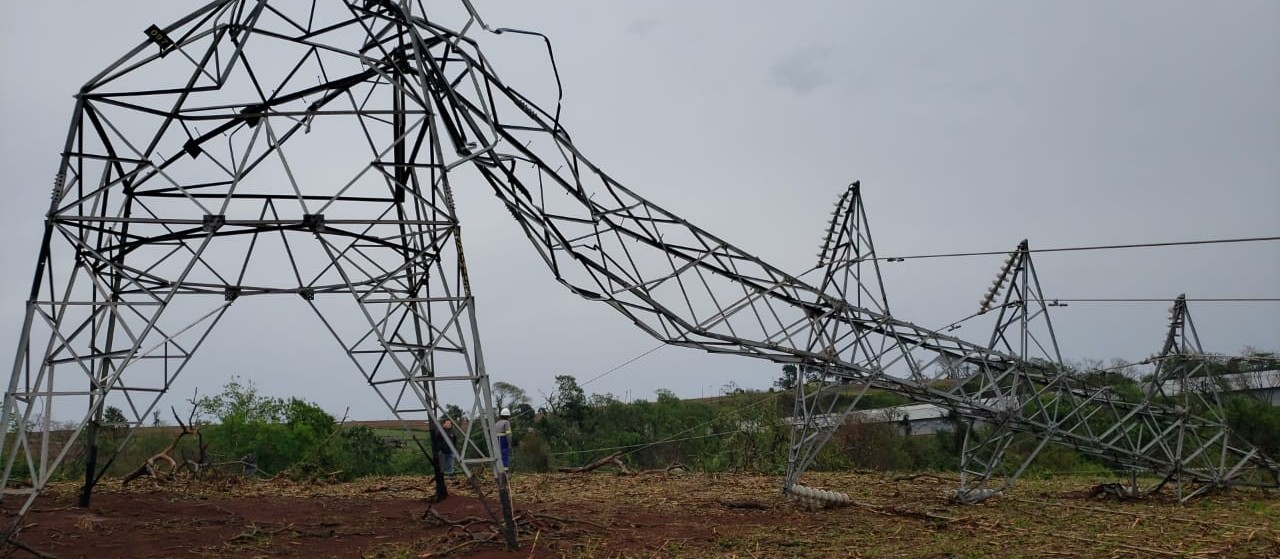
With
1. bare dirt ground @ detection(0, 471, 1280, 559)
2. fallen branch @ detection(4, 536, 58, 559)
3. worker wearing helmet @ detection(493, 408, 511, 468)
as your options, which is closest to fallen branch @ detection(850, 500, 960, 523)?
bare dirt ground @ detection(0, 471, 1280, 559)

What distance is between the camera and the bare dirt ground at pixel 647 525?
1127cm

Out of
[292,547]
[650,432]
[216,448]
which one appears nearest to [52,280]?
[292,547]

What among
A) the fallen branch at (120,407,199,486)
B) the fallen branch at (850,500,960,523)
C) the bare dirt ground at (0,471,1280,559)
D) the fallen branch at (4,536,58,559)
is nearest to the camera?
the fallen branch at (4,536,58,559)

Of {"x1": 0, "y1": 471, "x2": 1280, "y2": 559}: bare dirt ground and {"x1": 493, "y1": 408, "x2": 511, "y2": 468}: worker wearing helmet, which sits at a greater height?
{"x1": 493, "y1": 408, "x2": 511, "y2": 468}: worker wearing helmet

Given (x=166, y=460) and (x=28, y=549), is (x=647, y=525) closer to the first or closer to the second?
(x=28, y=549)

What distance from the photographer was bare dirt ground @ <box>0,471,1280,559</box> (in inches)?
444

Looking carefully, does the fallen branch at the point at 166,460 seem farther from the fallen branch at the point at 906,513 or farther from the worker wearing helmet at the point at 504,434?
the fallen branch at the point at 906,513

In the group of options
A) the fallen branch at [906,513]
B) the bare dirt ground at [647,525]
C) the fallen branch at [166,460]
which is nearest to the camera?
the bare dirt ground at [647,525]

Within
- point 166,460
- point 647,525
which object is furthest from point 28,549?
point 166,460

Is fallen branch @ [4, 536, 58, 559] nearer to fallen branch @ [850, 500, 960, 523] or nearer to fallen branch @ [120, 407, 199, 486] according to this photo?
fallen branch @ [120, 407, 199, 486]

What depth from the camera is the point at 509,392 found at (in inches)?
1699

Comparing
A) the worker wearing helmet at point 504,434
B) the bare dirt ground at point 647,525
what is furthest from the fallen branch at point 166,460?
the worker wearing helmet at point 504,434

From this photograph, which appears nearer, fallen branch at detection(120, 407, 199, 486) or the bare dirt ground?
the bare dirt ground

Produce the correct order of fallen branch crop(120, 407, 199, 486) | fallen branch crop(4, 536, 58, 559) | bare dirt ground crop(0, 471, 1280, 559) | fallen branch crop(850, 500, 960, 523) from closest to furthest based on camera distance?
fallen branch crop(4, 536, 58, 559) < bare dirt ground crop(0, 471, 1280, 559) < fallen branch crop(850, 500, 960, 523) < fallen branch crop(120, 407, 199, 486)
